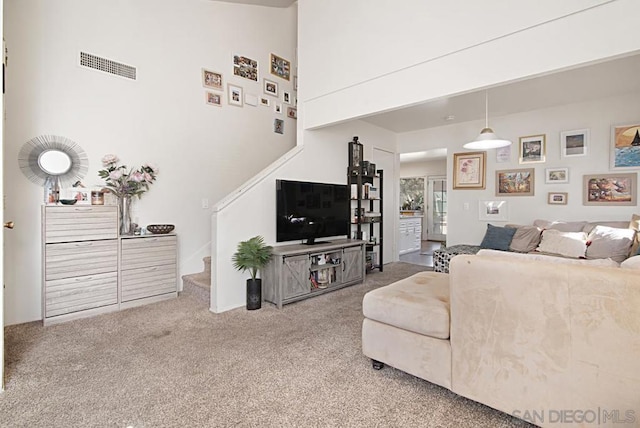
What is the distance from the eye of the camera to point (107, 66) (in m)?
3.38

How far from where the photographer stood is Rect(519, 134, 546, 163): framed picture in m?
4.55

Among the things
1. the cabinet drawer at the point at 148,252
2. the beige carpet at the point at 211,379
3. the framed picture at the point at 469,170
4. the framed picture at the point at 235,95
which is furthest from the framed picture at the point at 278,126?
the beige carpet at the point at 211,379

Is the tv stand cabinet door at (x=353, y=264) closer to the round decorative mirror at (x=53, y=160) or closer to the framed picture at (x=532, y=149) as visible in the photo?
the framed picture at (x=532, y=149)

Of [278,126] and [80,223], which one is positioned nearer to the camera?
[80,223]

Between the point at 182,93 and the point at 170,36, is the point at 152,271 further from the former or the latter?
the point at 170,36

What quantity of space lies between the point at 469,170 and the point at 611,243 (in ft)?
7.08

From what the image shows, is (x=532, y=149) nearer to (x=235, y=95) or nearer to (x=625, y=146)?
(x=625, y=146)

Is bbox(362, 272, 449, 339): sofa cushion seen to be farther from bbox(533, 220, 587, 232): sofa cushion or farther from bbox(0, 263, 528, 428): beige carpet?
bbox(533, 220, 587, 232): sofa cushion

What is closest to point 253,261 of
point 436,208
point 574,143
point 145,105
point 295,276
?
point 295,276

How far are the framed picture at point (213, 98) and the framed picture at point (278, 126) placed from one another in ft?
3.18

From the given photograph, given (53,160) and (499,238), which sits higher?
(53,160)

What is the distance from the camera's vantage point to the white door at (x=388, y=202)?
18.8 feet

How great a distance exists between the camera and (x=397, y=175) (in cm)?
A: 607

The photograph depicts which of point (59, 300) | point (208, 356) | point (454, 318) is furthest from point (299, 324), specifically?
point (59, 300)
